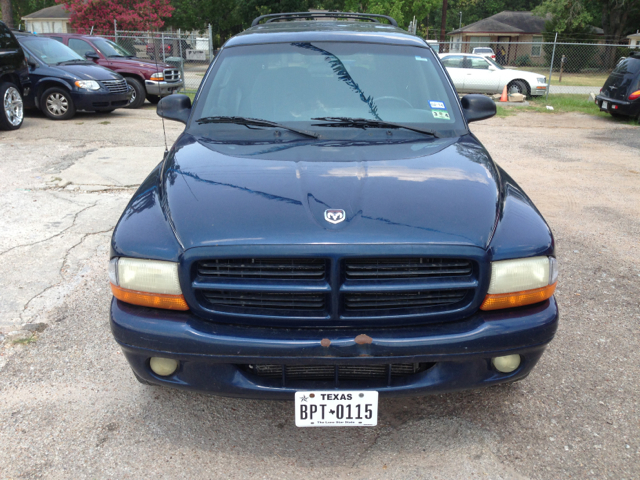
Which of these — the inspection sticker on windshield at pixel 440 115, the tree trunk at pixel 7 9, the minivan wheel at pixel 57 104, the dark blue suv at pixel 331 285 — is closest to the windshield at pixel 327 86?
the inspection sticker on windshield at pixel 440 115

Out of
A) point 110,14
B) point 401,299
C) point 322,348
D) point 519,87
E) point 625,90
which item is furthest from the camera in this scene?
point 110,14

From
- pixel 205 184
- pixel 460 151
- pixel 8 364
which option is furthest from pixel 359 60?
pixel 8 364

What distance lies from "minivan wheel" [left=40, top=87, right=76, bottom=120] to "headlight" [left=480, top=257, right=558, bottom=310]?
37.4 ft

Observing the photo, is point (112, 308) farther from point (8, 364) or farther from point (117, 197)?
point (117, 197)

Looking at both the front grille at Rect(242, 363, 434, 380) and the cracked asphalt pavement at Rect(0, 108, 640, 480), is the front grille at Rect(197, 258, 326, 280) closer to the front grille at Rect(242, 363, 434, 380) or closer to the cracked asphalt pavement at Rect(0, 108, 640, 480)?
the front grille at Rect(242, 363, 434, 380)

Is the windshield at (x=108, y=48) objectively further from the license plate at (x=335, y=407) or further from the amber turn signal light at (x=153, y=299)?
the license plate at (x=335, y=407)

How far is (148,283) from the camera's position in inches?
90.0

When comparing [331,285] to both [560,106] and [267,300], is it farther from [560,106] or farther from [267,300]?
[560,106]

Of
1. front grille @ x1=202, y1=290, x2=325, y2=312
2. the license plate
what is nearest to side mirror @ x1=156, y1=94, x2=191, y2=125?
front grille @ x1=202, y1=290, x2=325, y2=312

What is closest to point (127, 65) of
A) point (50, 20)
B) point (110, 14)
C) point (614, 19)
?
point (110, 14)

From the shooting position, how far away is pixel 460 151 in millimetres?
3035

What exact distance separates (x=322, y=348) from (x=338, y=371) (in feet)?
0.56

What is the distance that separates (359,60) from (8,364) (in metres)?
2.75

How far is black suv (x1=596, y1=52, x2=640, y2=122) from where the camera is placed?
12977mm
